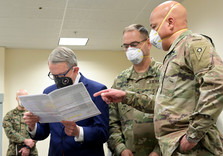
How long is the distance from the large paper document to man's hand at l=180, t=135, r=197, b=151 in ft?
1.66

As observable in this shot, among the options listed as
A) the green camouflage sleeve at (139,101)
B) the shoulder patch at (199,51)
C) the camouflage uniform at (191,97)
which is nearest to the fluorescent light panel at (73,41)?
the green camouflage sleeve at (139,101)

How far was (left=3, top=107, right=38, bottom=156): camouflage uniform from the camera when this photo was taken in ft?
14.2

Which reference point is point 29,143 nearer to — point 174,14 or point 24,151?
point 24,151

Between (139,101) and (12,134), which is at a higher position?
(139,101)

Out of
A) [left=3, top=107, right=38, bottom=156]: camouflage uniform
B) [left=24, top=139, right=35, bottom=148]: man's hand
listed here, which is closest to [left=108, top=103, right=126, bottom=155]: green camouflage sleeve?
[left=24, top=139, right=35, bottom=148]: man's hand

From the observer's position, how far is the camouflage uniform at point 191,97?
115 cm

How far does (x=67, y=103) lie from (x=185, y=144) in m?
0.67

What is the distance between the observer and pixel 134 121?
6.57 ft

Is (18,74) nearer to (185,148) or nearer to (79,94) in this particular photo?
(79,94)

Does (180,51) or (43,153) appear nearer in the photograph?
(180,51)

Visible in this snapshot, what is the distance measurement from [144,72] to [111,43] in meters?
5.03

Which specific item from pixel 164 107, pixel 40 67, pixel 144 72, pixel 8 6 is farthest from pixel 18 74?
pixel 164 107

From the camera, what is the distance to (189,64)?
1.29 m

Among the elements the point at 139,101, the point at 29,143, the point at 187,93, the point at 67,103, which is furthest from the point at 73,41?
the point at 187,93
